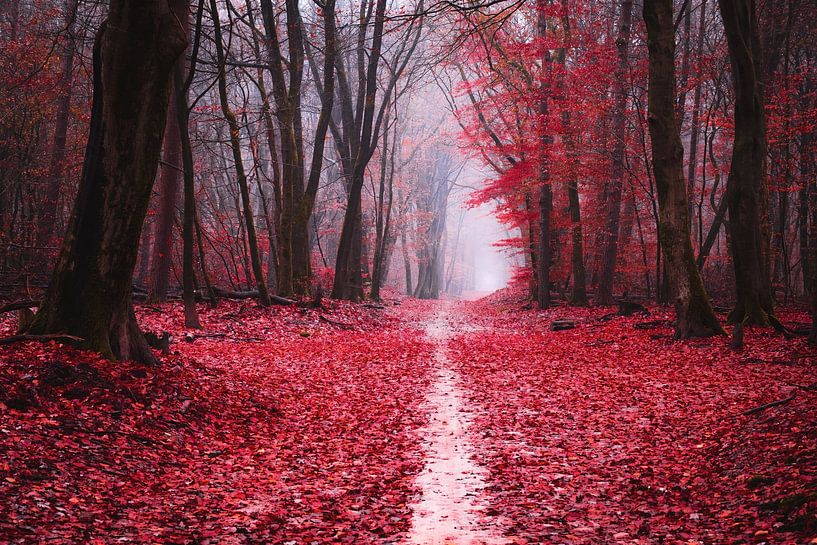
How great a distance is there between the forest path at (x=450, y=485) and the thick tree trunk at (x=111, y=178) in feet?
13.6

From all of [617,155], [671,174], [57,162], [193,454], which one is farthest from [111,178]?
[617,155]

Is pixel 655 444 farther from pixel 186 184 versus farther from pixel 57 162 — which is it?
pixel 57 162

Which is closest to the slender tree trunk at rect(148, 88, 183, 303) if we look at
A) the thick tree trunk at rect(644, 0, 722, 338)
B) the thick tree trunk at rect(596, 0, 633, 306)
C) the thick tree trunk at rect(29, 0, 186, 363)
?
the thick tree trunk at rect(29, 0, 186, 363)

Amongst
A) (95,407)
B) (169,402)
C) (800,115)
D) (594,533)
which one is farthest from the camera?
(800,115)

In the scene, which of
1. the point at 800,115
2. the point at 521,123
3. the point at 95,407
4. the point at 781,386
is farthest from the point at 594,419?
the point at 521,123

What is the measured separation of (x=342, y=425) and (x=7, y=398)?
3781mm

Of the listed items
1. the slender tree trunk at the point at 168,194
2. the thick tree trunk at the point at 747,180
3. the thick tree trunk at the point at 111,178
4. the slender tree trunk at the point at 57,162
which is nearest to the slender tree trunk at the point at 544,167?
the thick tree trunk at the point at 747,180

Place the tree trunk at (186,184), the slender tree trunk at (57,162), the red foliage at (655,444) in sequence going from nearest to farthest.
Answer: the red foliage at (655,444), the tree trunk at (186,184), the slender tree trunk at (57,162)

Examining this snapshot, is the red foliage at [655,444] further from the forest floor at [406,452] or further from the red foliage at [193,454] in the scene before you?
the red foliage at [193,454]

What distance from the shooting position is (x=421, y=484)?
5.69m

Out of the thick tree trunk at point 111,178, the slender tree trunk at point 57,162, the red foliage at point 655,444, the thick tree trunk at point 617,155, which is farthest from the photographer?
the thick tree trunk at point 617,155

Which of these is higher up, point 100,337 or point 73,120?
point 73,120

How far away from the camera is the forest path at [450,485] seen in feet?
14.7

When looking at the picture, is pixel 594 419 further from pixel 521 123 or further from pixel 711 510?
pixel 521 123
